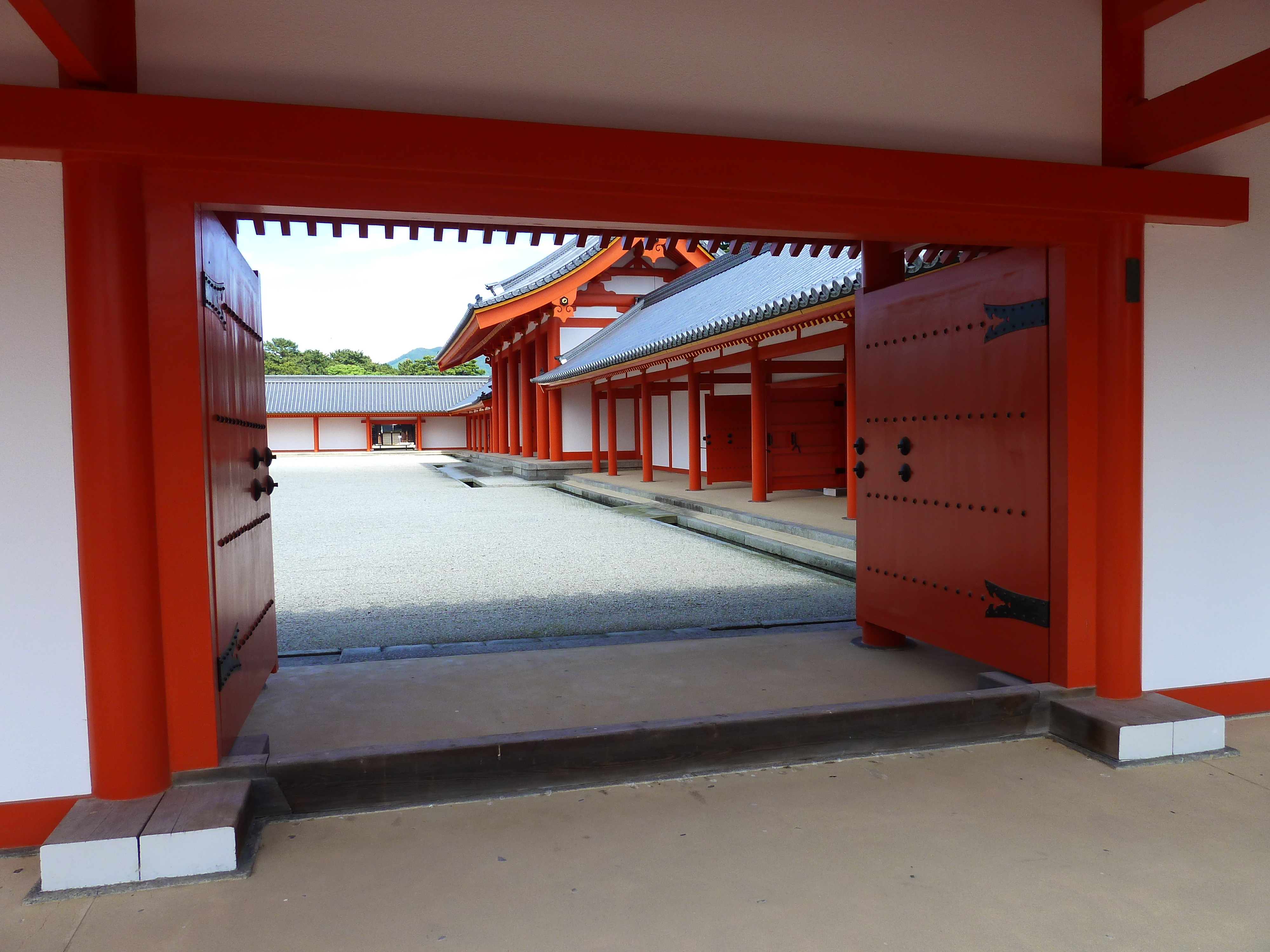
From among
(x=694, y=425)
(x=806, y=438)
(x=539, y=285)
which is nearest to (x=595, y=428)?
(x=539, y=285)

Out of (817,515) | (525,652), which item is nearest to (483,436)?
(817,515)

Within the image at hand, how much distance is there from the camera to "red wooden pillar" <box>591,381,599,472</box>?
17844 millimetres

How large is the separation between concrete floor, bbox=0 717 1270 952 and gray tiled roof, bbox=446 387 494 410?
26572 mm

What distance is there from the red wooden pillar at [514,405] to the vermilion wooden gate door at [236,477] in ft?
70.8

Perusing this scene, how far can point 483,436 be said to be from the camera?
35594 mm

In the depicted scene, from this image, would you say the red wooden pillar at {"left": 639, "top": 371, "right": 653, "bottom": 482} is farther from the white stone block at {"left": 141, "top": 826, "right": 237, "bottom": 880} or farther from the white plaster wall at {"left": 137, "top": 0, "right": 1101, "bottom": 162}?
the white stone block at {"left": 141, "top": 826, "right": 237, "bottom": 880}

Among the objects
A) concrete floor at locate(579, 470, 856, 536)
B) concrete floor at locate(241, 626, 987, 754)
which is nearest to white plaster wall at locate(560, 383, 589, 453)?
concrete floor at locate(579, 470, 856, 536)

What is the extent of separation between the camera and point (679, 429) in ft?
54.4

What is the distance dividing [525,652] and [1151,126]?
3.53 m

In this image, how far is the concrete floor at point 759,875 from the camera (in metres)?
1.97

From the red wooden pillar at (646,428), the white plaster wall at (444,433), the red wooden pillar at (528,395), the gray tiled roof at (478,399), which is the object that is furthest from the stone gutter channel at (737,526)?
the white plaster wall at (444,433)

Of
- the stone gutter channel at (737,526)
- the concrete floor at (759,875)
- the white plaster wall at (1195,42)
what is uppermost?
the white plaster wall at (1195,42)

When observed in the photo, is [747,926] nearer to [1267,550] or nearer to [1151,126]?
Result: [1267,550]

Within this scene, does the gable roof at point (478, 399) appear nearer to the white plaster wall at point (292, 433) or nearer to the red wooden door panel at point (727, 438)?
the white plaster wall at point (292, 433)
